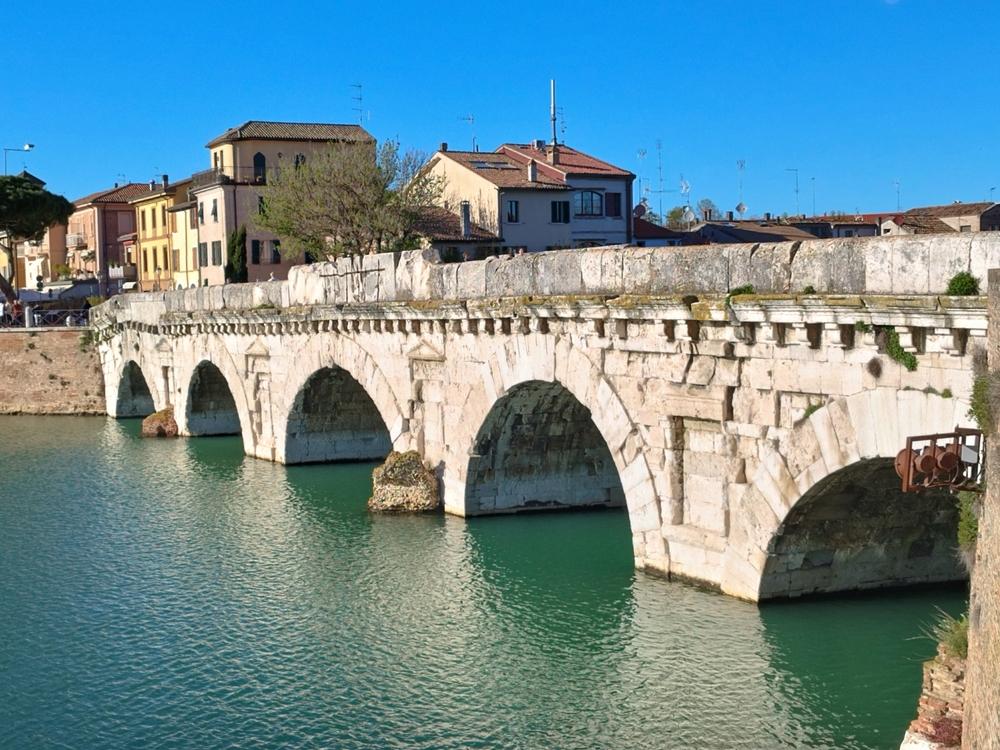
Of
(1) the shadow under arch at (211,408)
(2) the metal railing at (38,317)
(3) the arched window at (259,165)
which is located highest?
(3) the arched window at (259,165)

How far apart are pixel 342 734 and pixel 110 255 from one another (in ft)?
244

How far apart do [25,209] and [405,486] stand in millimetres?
41614

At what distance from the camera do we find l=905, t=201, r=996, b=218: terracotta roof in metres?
47.7

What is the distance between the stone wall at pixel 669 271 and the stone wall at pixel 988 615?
2.50 m

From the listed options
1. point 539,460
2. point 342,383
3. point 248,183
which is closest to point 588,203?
point 248,183

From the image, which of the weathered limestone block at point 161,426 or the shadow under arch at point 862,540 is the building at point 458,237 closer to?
the weathered limestone block at point 161,426

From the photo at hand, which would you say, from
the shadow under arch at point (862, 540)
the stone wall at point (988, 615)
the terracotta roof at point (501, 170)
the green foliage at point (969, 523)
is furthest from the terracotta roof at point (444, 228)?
the stone wall at point (988, 615)

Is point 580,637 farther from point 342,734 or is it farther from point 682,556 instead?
point 342,734

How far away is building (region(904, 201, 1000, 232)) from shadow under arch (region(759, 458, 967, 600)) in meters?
33.6

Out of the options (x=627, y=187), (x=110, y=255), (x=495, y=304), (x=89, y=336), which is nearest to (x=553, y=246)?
(x=627, y=187)

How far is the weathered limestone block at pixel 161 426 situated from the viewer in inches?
1423

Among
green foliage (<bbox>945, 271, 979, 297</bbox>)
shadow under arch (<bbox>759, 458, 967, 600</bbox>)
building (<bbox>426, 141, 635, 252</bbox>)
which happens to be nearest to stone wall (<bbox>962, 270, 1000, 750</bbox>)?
green foliage (<bbox>945, 271, 979, 297</bbox>)

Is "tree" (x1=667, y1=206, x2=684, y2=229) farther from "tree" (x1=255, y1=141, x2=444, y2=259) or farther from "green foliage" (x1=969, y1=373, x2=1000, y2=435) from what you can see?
"green foliage" (x1=969, y1=373, x2=1000, y2=435)

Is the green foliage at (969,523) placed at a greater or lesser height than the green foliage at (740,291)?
lesser
